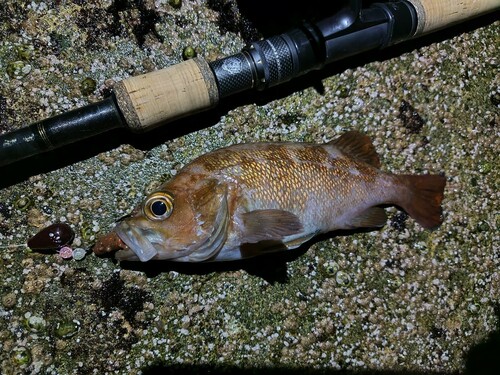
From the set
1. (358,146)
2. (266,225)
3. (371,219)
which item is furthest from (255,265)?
(358,146)

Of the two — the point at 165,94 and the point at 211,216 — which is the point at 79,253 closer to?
the point at 211,216

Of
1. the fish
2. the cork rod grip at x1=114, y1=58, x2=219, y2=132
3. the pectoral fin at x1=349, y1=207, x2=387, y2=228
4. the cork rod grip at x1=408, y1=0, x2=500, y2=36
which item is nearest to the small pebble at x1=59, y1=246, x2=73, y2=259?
the fish

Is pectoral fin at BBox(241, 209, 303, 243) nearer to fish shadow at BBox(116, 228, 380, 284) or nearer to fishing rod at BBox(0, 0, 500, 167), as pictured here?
fish shadow at BBox(116, 228, 380, 284)

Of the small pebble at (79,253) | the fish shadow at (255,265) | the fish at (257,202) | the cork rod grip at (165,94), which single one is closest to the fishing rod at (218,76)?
the cork rod grip at (165,94)

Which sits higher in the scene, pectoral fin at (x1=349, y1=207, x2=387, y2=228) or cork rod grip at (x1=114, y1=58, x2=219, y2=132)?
cork rod grip at (x1=114, y1=58, x2=219, y2=132)

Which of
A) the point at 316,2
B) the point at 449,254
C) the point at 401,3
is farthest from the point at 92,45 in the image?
the point at 449,254

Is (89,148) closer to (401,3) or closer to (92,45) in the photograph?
(92,45)

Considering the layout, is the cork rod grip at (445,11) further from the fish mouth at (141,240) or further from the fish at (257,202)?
the fish mouth at (141,240)
